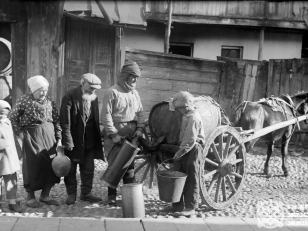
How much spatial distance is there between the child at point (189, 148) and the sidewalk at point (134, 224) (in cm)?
29

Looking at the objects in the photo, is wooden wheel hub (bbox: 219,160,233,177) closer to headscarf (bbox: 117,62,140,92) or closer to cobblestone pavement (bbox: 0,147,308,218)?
cobblestone pavement (bbox: 0,147,308,218)

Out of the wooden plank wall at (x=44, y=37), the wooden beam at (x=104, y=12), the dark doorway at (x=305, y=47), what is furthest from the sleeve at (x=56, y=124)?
the dark doorway at (x=305, y=47)

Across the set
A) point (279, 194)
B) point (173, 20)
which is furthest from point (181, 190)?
point (173, 20)

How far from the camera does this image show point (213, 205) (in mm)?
4832

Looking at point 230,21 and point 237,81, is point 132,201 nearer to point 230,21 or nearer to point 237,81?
point 237,81

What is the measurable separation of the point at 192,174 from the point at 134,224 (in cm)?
96

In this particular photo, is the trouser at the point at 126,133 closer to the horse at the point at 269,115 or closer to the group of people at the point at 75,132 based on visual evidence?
the group of people at the point at 75,132

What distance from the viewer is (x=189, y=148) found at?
448 centimetres

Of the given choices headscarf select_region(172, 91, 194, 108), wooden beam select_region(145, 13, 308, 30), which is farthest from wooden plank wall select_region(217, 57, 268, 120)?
headscarf select_region(172, 91, 194, 108)

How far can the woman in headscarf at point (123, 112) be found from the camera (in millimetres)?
4863

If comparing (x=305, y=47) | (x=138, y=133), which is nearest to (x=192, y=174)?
(x=138, y=133)

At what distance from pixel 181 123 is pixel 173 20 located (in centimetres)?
653

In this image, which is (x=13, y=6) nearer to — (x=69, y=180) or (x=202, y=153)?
(x=69, y=180)

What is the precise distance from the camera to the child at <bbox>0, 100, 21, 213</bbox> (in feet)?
15.2
